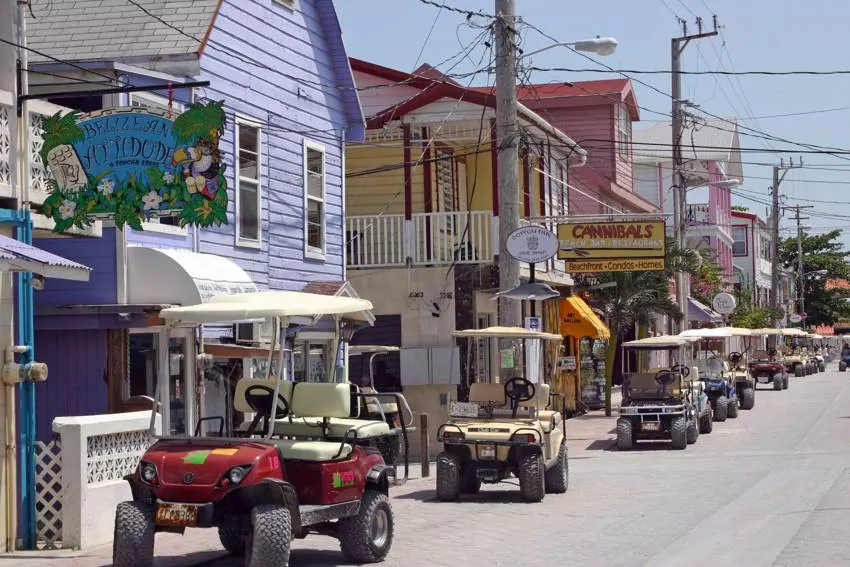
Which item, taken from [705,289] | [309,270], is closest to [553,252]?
[309,270]

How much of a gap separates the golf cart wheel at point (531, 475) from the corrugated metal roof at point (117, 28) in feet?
23.4

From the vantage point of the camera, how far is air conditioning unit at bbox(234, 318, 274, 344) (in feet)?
62.7

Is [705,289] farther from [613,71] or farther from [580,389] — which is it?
[613,71]

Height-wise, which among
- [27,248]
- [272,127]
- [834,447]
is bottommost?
[834,447]

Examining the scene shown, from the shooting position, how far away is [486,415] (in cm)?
1741

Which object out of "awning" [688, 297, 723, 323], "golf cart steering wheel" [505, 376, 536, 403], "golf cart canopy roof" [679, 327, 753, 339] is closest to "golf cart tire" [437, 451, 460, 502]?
"golf cart steering wheel" [505, 376, 536, 403]

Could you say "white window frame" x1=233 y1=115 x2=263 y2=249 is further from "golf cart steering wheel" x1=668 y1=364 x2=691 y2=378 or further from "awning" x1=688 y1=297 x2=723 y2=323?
"awning" x1=688 y1=297 x2=723 y2=323

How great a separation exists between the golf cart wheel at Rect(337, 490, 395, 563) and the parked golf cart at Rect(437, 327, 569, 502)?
4332mm

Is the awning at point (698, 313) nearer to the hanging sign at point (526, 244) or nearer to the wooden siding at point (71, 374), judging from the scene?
the hanging sign at point (526, 244)

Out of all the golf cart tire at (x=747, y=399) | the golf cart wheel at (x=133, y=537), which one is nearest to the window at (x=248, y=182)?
the golf cart wheel at (x=133, y=537)

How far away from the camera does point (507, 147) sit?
20.7m

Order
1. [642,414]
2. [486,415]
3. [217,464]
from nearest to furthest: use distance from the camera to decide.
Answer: [217,464]
[486,415]
[642,414]

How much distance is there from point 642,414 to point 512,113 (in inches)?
272

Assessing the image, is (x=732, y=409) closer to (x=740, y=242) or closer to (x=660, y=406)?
(x=660, y=406)
